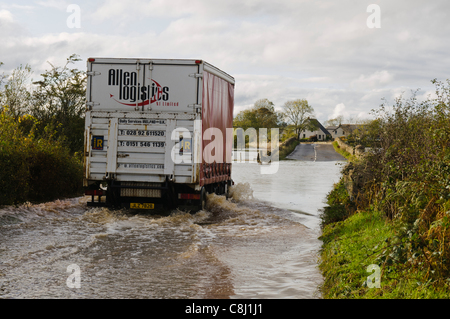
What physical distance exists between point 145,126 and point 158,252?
404 centimetres

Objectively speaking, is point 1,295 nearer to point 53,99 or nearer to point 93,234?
point 93,234

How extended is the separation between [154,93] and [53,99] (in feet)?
42.7

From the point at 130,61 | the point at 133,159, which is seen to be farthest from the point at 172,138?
the point at 130,61

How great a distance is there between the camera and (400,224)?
6.03 m

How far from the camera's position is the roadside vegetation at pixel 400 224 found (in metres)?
5.18

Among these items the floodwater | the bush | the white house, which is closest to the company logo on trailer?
the floodwater

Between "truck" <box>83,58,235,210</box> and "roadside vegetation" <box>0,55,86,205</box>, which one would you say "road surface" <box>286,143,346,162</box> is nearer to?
"roadside vegetation" <box>0,55,86,205</box>

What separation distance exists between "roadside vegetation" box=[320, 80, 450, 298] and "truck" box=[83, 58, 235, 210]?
153 inches

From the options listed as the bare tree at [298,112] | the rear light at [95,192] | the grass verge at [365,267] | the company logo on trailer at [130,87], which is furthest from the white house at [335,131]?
the grass verge at [365,267]

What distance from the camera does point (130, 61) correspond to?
11.9m

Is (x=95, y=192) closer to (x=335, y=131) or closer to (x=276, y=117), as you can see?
(x=276, y=117)

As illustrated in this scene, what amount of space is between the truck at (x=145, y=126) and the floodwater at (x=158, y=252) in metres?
1.05

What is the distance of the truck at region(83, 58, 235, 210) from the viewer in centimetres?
1174
